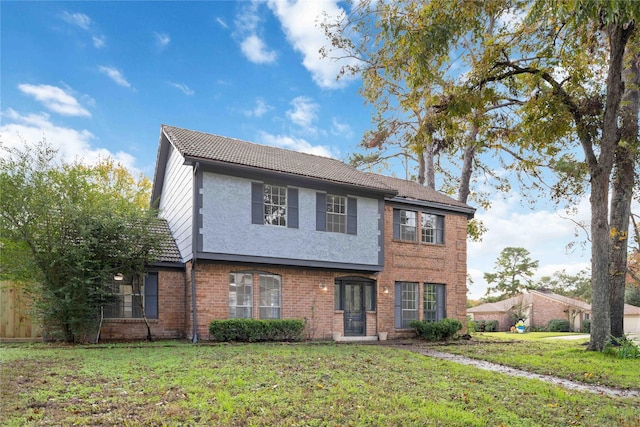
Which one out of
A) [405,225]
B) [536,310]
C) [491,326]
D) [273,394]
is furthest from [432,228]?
[536,310]

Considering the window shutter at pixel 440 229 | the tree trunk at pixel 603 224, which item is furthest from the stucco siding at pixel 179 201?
the tree trunk at pixel 603 224

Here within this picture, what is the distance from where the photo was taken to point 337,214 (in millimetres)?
16109

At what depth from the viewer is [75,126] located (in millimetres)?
14227

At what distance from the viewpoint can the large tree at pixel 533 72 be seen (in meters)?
9.51

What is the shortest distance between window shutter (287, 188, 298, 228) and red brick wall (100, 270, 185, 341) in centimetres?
384

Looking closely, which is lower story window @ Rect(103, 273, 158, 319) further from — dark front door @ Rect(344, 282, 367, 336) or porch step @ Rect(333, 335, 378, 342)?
dark front door @ Rect(344, 282, 367, 336)

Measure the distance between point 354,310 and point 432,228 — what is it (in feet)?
15.7

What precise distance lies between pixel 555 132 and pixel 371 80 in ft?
16.4

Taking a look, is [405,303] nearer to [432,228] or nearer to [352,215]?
[432,228]

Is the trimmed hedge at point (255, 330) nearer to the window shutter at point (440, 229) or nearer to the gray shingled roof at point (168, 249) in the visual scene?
the gray shingled roof at point (168, 249)

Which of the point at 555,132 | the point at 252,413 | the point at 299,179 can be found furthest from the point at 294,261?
the point at 252,413

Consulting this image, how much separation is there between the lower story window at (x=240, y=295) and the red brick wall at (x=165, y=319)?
169cm

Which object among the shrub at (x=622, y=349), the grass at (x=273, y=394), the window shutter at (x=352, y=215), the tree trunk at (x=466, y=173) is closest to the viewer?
the grass at (x=273, y=394)

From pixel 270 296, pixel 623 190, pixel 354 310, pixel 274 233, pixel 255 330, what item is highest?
pixel 623 190
